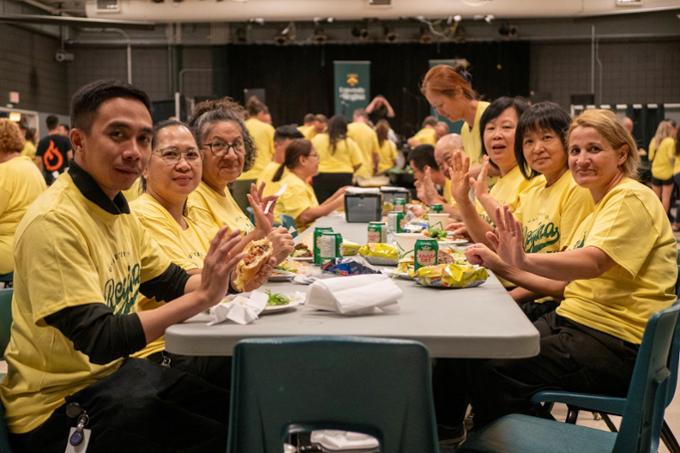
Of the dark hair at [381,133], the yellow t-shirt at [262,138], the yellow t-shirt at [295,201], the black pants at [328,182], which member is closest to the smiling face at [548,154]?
the yellow t-shirt at [295,201]

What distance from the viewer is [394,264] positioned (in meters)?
2.79

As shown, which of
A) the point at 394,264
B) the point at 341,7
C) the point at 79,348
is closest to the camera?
the point at 79,348

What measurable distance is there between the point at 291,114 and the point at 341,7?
5.21m

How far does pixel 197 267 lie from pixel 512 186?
5.52 ft

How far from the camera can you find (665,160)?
1162 cm

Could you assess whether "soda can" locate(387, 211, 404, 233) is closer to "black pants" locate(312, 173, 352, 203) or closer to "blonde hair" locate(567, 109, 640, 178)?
"blonde hair" locate(567, 109, 640, 178)

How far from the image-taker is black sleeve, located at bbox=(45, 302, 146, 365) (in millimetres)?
1720

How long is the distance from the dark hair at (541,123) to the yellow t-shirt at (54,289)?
181cm

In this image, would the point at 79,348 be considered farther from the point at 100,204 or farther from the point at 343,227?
the point at 343,227

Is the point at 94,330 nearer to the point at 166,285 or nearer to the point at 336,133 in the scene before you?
the point at 166,285

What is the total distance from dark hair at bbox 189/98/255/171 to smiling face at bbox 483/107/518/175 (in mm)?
1101

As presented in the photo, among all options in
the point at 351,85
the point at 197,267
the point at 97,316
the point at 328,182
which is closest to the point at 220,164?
the point at 197,267

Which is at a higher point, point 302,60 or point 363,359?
point 302,60

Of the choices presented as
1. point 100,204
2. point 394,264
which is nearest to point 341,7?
point 394,264
